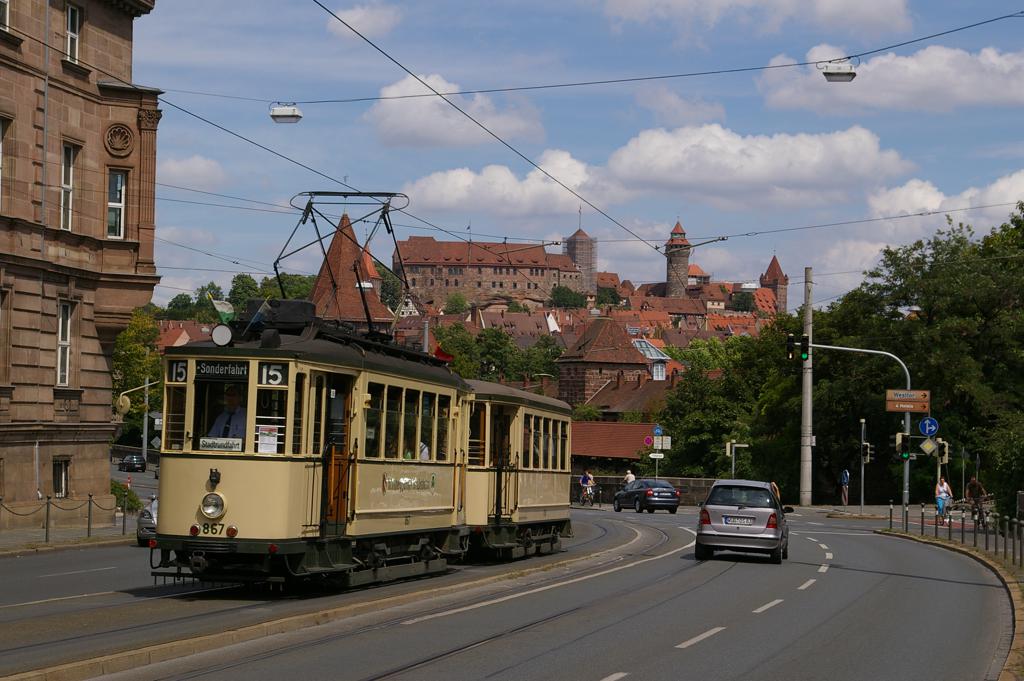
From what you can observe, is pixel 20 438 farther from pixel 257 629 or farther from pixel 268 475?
pixel 257 629

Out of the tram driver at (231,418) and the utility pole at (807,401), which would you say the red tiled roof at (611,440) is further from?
the tram driver at (231,418)

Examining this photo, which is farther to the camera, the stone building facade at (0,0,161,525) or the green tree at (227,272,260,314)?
the green tree at (227,272,260,314)

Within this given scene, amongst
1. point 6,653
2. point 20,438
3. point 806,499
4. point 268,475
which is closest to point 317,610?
point 268,475

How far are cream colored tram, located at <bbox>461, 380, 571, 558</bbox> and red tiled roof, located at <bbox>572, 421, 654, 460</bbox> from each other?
7514 centimetres

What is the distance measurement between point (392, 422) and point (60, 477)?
18304 millimetres

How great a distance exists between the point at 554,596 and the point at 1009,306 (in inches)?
1909

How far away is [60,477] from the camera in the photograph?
34.7 metres

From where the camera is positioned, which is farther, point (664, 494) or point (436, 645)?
point (664, 494)

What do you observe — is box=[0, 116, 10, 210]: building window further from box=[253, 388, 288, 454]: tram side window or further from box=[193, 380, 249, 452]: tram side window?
box=[253, 388, 288, 454]: tram side window

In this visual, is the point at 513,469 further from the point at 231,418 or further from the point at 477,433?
the point at 231,418

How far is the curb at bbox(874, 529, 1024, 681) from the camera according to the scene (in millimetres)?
12024

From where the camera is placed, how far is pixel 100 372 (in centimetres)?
3616

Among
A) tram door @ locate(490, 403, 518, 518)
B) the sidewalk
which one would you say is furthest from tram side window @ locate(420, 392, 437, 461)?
the sidewalk

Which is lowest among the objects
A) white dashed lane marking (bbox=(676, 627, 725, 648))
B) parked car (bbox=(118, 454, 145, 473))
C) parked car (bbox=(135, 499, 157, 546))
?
parked car (bbox=(118, 454, 145, 473))
